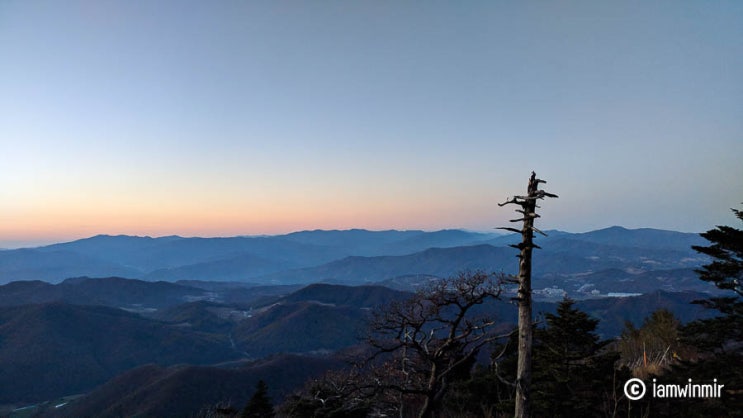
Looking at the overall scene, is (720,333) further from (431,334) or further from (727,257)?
(431,334)

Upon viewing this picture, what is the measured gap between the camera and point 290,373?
151 m

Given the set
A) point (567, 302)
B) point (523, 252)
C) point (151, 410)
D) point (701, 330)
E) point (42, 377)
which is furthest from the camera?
point (42, 377)

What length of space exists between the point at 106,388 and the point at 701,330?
198m

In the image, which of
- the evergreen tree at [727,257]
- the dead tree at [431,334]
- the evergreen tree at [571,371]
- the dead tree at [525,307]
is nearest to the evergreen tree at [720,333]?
the evergreen tree at [727,257]

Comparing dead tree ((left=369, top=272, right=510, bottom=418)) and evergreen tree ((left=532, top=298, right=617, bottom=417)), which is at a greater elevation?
dead tree ((left=369, top=272, right=510, bottom=418))

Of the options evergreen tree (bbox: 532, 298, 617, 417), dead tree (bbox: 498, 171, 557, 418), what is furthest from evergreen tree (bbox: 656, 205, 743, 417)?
dead tree (bbox: 498, 171, 557, 418)

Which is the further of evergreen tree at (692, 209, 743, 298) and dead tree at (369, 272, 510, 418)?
evergreen tree at (692, 209, 743, 298)

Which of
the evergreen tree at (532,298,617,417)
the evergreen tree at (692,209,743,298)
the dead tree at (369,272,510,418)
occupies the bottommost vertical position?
the evergreen tree at (532,298,617,417)

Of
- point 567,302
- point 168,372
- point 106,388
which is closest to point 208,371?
point 168,372

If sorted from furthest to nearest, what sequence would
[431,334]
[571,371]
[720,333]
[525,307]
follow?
[571,371]
[720,333]
[431,334]
[525,307]

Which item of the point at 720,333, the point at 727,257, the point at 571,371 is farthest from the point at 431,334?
the point at 727,257

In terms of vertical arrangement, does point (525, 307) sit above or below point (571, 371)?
above

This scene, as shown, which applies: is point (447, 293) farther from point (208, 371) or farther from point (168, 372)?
point (168, 372)

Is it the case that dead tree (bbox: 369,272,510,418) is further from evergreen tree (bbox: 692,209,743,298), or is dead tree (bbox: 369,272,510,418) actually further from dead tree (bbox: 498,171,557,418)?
evergreen tree (bbox: 692,209,743,298)
